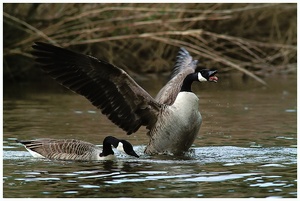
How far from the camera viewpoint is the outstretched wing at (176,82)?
40.2 ft

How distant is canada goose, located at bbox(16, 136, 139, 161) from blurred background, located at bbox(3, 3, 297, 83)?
20.0ft

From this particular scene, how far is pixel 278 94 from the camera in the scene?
58.4ft

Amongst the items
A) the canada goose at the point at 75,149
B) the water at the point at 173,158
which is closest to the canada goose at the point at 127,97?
the water at the point at 173,158

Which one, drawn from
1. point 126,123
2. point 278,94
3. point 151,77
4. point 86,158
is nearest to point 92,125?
point 126,123

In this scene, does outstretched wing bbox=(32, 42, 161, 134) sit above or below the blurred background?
below

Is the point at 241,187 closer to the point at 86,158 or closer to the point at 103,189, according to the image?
the point at 103,189

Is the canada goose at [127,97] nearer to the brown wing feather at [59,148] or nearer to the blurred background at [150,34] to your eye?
the brown wing feather at [59,148]

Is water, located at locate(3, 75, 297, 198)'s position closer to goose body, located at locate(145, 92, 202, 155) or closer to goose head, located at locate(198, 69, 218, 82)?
goose body, located at locate(145, 92, 202, 155)

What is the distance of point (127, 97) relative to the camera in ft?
36.9

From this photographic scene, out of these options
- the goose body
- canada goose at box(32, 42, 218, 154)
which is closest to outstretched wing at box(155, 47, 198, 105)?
canada goose at box(32, 42, 218, 154)

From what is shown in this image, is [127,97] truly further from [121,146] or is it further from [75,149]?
[75,149]

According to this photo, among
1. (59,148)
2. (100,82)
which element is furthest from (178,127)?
(59,148)

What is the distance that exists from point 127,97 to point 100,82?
1.36 ft

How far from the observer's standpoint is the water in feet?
27.1
